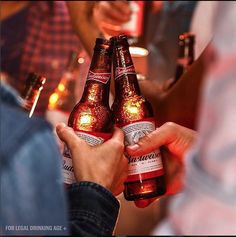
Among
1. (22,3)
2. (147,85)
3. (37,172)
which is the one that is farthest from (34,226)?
(22,3)

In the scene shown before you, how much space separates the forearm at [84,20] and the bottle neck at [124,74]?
0.36m

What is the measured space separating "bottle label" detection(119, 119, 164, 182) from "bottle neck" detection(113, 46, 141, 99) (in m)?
0.11

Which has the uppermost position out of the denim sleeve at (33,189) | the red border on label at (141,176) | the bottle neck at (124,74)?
the denim sleeve at (33,189)

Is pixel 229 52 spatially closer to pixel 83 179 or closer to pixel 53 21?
pixel 83 179

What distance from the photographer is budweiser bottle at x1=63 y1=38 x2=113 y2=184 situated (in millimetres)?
830

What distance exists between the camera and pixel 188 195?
Answer: 1.21 ft

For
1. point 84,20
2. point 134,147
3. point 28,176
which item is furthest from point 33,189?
point 84,20

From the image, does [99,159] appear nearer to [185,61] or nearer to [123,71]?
[123,71]

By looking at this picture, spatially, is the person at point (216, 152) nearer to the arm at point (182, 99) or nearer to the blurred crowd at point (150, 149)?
the blurred crowd at point (150, 149)

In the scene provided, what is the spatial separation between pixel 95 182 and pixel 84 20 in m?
0.71

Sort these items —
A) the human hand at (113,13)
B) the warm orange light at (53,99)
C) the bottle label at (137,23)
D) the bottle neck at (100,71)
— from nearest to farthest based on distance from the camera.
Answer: the bottle neck at (100,71) → the warm orange light at (53,99) → the human hand at (113,13) → the bottle label at (137,23)

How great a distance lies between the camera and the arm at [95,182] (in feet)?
1.97

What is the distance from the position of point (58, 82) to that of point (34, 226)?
4.44 ft

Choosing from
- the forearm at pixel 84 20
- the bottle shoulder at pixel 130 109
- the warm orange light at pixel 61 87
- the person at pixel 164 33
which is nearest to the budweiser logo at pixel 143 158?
the bottle shoulder at pixel 130 109
